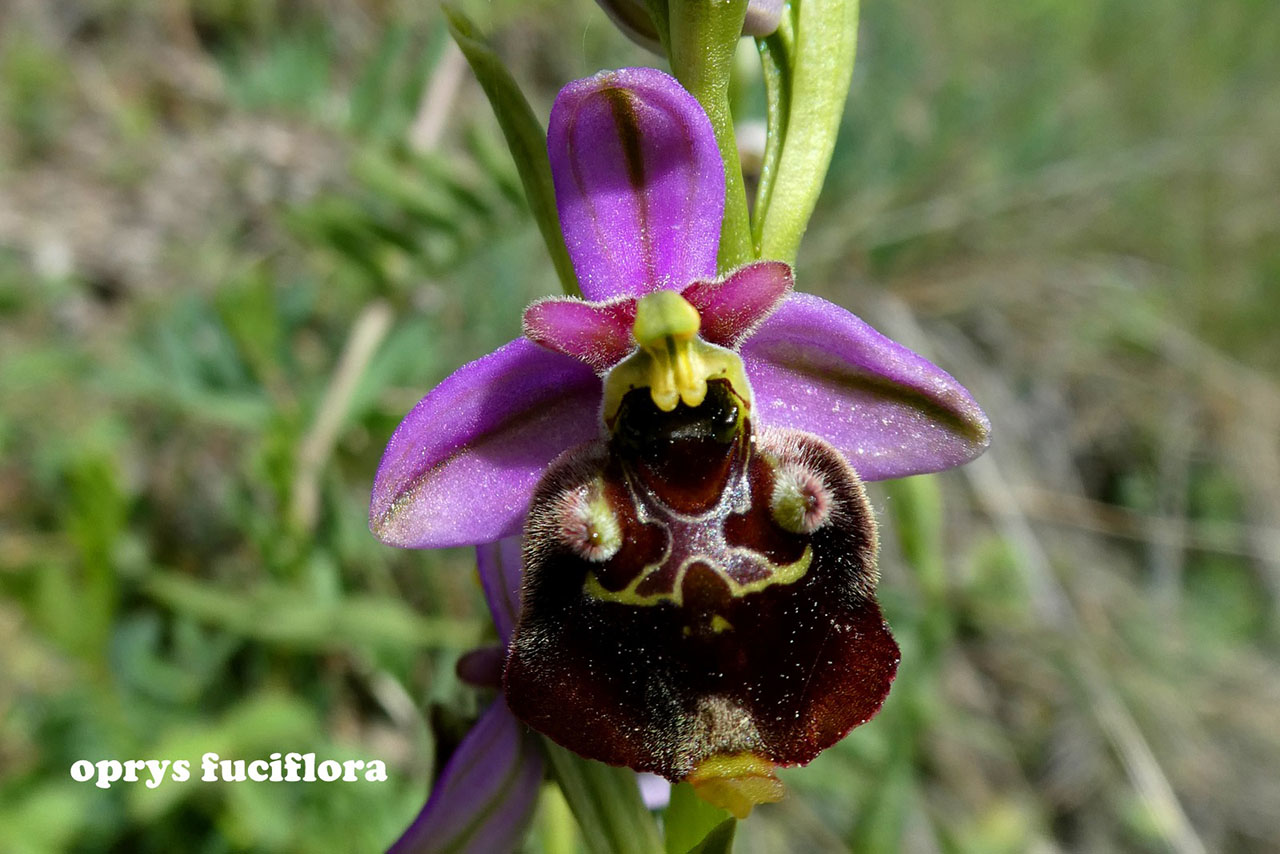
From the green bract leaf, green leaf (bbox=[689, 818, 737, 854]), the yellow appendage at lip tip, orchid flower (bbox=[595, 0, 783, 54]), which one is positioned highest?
orchid flower (bbox=[595, 0, 783, 54])

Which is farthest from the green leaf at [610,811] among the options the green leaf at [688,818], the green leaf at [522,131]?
the green leaf at [522,131]

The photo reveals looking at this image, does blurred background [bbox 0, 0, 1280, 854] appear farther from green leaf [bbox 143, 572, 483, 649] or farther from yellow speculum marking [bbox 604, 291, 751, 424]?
→ yellow speculum marking [bbox 604, 291, 751, 424]

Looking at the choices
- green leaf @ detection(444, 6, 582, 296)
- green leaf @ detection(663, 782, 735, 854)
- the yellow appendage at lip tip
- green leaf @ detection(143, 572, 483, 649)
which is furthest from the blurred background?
the yellow appendage at lip tip

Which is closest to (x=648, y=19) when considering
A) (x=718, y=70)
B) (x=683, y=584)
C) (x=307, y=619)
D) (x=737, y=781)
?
(x=718, y=70)

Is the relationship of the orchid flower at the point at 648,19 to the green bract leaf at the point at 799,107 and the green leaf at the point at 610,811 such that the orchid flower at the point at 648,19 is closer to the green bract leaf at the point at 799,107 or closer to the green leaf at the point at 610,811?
the green bract leaf at the point at 799,107

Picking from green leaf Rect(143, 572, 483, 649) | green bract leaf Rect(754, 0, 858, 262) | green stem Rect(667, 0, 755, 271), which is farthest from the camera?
green leaf Rect(143, 572, 483, 649)

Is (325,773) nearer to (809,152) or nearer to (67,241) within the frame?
(809,152)

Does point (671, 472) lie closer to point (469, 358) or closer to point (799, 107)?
point (799, 107)
